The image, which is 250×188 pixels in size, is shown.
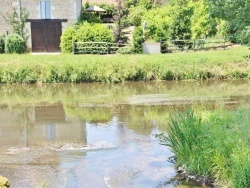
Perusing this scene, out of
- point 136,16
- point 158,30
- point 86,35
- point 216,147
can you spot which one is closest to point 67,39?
point 86,35

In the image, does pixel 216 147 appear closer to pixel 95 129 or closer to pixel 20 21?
pixel 95 129

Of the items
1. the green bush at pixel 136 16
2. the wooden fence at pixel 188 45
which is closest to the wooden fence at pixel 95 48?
the wooden fence at pixel 188 45

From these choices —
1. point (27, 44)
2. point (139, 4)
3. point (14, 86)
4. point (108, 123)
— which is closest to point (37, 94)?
point (14, 86)

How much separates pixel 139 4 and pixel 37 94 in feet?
72.4

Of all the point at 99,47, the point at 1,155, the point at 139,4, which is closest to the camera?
the point at 1,155

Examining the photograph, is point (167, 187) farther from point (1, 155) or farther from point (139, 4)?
point (139, 4)

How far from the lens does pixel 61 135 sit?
1352cm

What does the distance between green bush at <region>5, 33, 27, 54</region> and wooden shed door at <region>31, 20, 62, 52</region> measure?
1.66 metres

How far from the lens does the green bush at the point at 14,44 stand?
28109 millimetres

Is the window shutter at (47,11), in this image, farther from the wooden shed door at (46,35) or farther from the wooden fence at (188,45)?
the wooden fence at (188,45)

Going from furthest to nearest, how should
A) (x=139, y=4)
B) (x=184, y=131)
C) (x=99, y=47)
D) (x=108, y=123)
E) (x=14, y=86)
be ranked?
(x=139, y=4) < (x=99, y=47) < (x=14, y=86) < (x=108, y=123) < (x=184, y=131)

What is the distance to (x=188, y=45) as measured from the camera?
27.5 metres

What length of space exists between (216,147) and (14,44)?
70.7ft

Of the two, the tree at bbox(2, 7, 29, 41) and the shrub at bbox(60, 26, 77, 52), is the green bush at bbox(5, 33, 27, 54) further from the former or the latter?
the shrub at bbox(60, 26, 77, 52)
